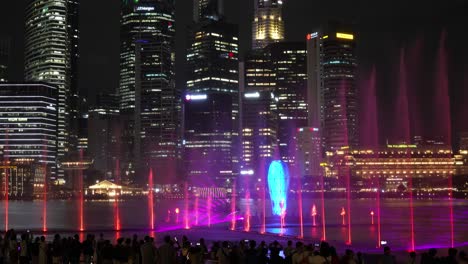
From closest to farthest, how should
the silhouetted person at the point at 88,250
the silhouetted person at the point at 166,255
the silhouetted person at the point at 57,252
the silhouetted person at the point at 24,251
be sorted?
the silhouetted person at the point at 166,255 < the silhouetted person at the point at 24,251 < the silhouetted person at the point at 57,252 < the silhouetted person at the point at 88,250

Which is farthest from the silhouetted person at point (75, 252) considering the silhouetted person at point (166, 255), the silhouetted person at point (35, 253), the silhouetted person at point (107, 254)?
the silhouetted person at point (166, 255)

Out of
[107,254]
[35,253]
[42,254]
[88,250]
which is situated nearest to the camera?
[107,254]

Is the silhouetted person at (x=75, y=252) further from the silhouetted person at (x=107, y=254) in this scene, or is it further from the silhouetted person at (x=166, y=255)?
the silhouetted person at (x=166, y=255)

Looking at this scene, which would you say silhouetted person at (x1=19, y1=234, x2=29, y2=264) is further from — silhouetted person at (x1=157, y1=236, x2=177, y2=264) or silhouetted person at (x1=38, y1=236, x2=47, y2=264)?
silhouetted person at (x1=157, y1=236, x2=177, y2=264)

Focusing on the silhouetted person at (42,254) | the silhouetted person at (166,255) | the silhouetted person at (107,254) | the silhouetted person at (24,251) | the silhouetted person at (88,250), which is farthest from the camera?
the silhouetted person at (88,250)

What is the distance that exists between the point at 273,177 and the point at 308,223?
1662cm

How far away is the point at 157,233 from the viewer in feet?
169

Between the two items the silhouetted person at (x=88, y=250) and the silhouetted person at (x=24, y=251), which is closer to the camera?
the silhouetted person at (x=24, y=251)

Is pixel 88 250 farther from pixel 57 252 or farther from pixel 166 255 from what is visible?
pixel 166 255

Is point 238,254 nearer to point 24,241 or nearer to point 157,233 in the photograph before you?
point 24,241

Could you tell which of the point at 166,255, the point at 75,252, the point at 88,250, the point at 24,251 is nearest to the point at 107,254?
the point at 166,255

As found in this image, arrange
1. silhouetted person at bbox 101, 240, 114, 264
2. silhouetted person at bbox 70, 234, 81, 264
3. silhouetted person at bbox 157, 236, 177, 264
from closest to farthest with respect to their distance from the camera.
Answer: silhouetted person at bbox 157, 236, 177, 264
silhouetted person at bbox 101, 240, 114, 264
silhouetted person at bbox 70, 234, 81, 264

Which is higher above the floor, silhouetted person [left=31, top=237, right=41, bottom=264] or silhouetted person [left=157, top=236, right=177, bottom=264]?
silhouetted person [left=157, top=236, right=177, bottom=264]

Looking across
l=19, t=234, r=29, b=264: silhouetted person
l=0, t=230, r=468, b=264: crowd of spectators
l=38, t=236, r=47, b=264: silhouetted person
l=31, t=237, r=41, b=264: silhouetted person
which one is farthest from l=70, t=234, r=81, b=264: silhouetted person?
l=19, t=234, r=29, b=264: silhouetted person
